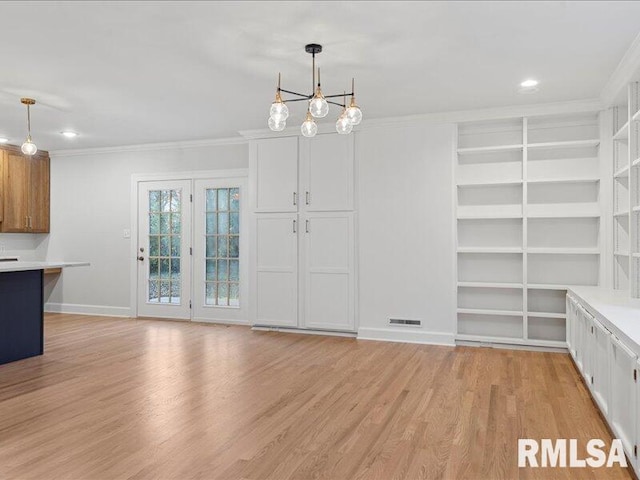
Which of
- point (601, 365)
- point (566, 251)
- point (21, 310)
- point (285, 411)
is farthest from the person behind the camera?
point (566, 251)

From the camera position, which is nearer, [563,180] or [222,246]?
[563,180]

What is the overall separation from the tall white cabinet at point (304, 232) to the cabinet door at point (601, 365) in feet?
9.46

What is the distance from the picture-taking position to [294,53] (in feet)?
11.9

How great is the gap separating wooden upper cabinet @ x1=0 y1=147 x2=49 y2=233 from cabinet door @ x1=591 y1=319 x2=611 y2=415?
297 inches

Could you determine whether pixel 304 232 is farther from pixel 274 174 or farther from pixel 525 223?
pixel 525 223

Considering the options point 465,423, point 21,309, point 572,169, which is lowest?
point 465,423

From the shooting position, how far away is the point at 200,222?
704cm

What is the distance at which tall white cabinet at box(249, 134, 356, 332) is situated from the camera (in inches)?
231

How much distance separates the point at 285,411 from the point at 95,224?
5594 millimetres

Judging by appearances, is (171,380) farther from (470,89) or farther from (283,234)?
(470,89)

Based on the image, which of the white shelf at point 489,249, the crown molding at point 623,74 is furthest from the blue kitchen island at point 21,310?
the crown molding at point 623,74

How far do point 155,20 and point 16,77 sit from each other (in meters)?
1.91

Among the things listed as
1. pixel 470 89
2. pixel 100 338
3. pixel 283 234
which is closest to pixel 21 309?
pixel 100 338

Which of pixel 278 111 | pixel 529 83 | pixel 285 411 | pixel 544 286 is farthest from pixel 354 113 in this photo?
pixel 544 286
